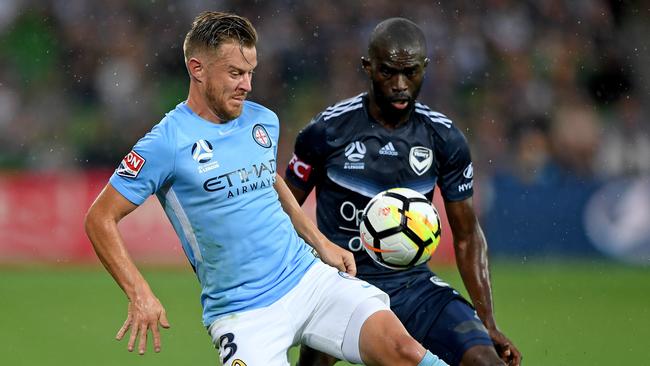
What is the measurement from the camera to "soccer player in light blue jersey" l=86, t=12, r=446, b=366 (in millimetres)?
5062

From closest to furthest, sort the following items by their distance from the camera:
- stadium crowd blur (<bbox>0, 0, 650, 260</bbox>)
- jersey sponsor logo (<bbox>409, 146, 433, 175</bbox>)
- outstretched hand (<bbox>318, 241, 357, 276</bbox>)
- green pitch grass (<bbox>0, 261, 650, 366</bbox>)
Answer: outstretched hand (<bbox>318, 241, 357, 276</bbox>) < jersey sponsor logo (<bbox>409, 146, 433, 175</bbox>) < green pitch grass (<bbox>0, 261, 650, 366</bbox>) < stadium crowd blur (<bbox>0, 0, 650, 260</bbox>)

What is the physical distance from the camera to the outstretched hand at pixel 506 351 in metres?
5.96

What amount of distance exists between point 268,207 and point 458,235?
4.70ft

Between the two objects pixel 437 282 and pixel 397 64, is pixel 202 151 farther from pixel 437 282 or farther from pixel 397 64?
pixel 437 282

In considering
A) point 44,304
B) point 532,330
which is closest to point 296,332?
point 532,330

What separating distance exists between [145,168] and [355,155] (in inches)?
64.8

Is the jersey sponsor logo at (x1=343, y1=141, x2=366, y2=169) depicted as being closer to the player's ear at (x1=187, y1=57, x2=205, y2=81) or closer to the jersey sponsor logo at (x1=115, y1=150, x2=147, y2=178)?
the player's ear at (x1=187, y1=57, x2=205, y2=81)

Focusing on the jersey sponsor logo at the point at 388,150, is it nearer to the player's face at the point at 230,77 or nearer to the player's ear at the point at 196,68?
the player's face at the point at 230,77

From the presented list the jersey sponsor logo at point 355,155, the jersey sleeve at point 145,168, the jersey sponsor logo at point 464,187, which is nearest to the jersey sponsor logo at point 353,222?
the jersey sponsor logo at point 355,155

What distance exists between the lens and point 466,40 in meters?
16.9

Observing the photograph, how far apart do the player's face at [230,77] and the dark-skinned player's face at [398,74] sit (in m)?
1.09

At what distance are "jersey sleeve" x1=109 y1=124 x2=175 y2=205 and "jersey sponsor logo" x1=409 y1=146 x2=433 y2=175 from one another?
1668 mm

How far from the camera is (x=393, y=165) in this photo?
6344 millimetres

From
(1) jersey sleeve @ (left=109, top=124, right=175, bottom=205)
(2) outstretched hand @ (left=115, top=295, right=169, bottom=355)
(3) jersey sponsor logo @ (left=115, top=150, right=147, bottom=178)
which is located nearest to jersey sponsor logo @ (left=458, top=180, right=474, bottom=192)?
(1) jersey sleeve @ (left=109, top=124, right=175, bottom=205)
